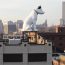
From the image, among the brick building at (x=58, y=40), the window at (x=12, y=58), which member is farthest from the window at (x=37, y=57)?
the brick building at (x=58, y=40)

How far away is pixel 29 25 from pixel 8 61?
59.5ft

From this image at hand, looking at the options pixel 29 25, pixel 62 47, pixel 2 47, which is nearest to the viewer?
pixel 2 47

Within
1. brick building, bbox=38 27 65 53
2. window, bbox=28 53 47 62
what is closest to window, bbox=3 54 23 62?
window, bbox=28 53 47 62

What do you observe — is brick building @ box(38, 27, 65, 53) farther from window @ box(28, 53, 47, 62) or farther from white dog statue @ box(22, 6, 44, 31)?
window @ box(28, 53, 47, 62)

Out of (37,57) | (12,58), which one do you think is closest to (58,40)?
(37,57)

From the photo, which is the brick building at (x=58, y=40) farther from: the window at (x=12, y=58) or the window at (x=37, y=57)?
the window at (x=12, y=58)

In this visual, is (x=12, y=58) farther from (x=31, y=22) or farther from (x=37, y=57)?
(x=31, y=22)

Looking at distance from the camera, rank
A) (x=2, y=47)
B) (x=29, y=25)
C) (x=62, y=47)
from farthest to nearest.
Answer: (x=62, y=47) < (x=29, y=25) < (x=2, y=47)

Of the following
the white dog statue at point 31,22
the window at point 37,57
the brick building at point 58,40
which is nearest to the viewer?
the window at point 37,57

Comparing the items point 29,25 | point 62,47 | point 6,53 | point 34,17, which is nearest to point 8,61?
point 6,53

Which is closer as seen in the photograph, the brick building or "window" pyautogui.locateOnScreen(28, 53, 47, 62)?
"window" pyautogui.locateOnScreen(28, 53, 47, 62)

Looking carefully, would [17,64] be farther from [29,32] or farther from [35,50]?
[29,32]

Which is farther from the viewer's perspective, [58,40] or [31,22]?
[58,40]

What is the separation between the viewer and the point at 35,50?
83.3ft
